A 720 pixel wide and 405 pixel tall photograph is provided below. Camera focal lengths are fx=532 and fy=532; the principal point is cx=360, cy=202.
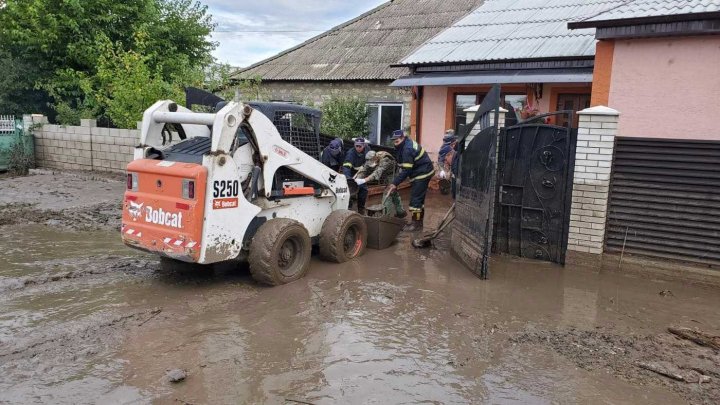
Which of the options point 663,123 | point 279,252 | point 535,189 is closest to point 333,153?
point 279,252

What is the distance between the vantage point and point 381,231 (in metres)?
7.53

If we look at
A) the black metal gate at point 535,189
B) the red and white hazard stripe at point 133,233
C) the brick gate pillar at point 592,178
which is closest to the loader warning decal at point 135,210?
the red and white hazard stripe at point 133,233

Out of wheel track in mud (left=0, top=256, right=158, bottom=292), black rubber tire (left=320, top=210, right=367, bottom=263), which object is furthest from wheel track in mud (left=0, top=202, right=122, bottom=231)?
black rubber tire (left=320, top=210, right=367, bottom=263)

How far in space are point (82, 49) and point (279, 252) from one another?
46.5 ft

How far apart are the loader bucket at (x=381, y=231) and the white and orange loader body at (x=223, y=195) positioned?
116cm

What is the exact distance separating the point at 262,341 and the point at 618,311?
362 cm

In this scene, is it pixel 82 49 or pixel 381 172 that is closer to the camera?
pixel 381 172

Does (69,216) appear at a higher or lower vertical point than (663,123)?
lower

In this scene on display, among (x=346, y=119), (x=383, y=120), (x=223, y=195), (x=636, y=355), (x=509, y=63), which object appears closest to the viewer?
(x=636, y=355)

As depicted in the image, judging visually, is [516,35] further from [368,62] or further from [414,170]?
[414,170]

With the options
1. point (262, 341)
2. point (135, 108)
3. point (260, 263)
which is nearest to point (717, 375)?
point (262, 341)

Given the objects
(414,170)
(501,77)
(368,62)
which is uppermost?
(368,62)

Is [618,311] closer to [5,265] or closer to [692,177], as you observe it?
[692,177]

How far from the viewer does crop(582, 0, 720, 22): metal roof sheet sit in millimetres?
6612
